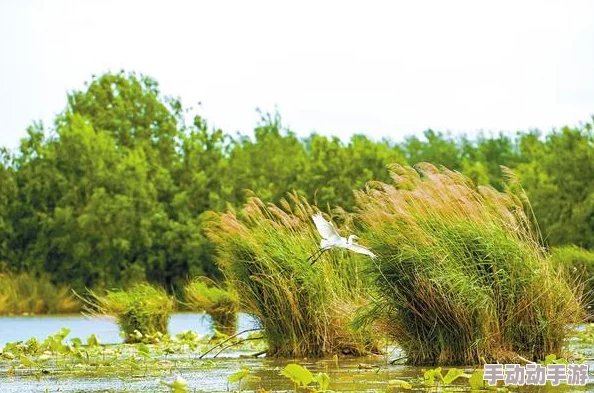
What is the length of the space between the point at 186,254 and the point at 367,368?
1640 inches

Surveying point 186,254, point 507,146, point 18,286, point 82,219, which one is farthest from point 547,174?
point 507,146

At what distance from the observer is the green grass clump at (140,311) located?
20.6 meters

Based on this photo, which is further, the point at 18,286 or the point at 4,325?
the point at 18,286

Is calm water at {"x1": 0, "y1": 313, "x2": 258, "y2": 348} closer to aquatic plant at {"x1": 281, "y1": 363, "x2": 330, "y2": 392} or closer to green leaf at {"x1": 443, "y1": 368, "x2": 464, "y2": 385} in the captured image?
aquatic plant at {"x1": 281, "y1": 363, "x2": 330, "y2": 392}

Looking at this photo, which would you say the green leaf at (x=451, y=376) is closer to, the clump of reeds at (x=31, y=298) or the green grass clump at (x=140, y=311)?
the green grass clump at (x=140, y=311)

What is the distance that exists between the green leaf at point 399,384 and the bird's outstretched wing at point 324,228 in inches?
104

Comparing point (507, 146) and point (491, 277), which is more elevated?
point (507, 146)

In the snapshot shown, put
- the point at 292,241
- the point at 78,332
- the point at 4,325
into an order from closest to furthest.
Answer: the point at 292,241
the point at 78,332
the point at 4,325

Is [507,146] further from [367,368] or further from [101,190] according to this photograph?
[367,368]

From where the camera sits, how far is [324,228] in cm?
1328

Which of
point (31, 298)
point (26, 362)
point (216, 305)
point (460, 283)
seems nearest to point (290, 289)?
point (460, 283)

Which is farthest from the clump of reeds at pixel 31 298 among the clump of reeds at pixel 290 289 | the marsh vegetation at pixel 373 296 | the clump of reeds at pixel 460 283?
the clump of reeds at pixel 460 283

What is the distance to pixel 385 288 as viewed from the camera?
13.1m

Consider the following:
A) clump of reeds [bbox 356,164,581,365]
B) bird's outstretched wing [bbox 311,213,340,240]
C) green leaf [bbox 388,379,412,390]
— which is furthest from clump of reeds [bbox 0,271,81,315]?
green leaf [bbox 388,379,412,390]
